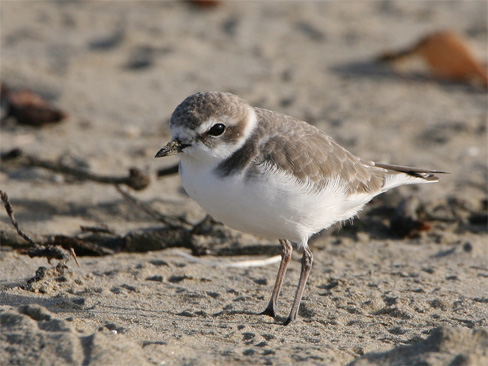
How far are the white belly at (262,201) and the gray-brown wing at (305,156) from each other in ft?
0.31

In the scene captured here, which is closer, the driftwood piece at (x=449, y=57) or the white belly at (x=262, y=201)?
the white belly at (x=262, y=201)

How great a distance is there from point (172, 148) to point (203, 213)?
6.32 ft

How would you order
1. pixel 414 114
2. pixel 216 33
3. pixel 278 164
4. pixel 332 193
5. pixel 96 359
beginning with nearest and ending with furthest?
pixel 96 359 < pixel 278 164 < pixel 332 193 < pixel 414 114 < pixel 216 33

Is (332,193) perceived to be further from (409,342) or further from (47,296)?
(47,296)

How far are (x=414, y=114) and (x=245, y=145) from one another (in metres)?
4.23

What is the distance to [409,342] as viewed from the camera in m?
3.87

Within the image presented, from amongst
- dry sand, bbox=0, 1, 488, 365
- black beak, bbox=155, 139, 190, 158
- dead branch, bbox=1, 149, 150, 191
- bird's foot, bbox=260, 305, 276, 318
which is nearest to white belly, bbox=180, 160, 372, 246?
black beak, bbox=155, 139, 190, 158

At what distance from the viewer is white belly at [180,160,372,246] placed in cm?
398

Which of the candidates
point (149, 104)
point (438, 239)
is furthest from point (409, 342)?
point (149, 104)

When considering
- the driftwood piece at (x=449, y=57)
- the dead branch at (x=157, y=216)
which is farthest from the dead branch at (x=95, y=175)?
the driftwood piece at (x=449, y=57)

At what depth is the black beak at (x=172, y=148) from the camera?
4.11 m

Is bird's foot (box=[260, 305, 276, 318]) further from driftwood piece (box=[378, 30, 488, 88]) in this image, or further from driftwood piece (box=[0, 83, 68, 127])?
driftwood piece (box=[378, 30, 488, 88])

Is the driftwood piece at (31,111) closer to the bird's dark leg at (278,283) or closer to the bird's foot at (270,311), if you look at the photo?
the bird's dark leg at (278,283)

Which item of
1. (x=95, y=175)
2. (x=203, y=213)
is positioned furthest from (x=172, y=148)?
(x=203, y=213)
